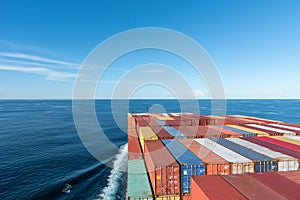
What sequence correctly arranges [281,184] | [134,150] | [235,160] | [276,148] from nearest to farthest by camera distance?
[281,184], [235,160], [276,148], [134,150]

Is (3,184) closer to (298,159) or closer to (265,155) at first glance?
(265,155)

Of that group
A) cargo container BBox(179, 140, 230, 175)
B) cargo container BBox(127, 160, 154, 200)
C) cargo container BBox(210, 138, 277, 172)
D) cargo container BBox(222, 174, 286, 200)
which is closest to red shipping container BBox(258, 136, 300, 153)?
cargo container BBox(210, 138, 277, 172)

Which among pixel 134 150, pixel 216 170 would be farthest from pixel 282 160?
pixel 134 150

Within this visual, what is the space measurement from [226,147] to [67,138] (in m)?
45.0

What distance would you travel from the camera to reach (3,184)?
2652cm

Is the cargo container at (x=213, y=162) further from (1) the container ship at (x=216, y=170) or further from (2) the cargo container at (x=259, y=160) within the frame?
(2) the cargo container at (x=259, y=160)

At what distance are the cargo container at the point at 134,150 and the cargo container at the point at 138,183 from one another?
2.53 meters

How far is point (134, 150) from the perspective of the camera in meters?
28.5

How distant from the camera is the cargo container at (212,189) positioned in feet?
31.1

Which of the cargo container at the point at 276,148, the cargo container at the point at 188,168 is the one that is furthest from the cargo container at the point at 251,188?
the cargo container at the point at 276,148

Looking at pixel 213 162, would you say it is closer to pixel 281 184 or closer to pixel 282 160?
pixel 281 184

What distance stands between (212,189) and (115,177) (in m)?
24.3

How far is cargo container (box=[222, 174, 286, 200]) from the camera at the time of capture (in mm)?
9277

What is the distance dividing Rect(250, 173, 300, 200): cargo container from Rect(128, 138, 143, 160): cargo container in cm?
1646
